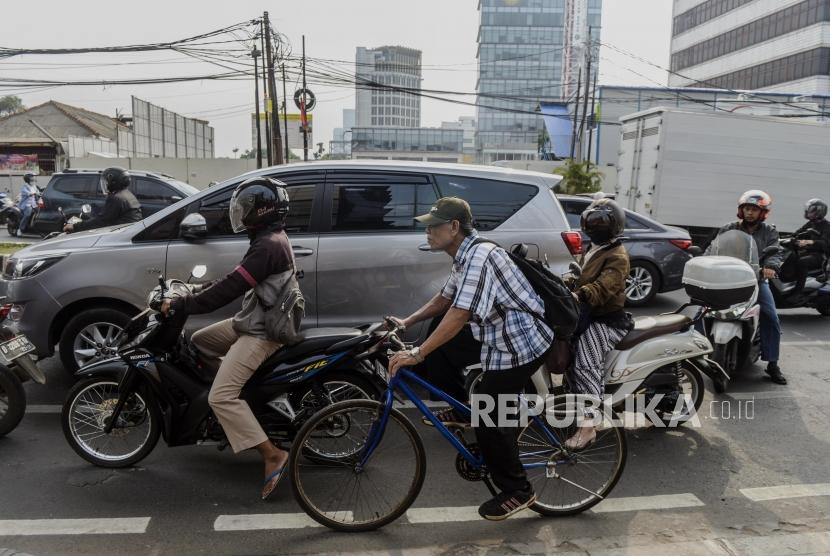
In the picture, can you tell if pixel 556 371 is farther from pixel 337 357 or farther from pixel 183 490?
pixel 183 490

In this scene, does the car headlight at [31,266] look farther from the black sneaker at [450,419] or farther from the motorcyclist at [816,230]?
the motorcyclist at [816,230]

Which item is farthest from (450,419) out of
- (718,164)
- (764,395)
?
(718,164)

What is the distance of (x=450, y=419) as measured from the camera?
3.34 m

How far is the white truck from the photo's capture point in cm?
1297

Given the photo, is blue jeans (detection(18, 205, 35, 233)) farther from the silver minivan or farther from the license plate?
the license plate

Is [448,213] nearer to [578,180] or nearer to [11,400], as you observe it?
[11,400]

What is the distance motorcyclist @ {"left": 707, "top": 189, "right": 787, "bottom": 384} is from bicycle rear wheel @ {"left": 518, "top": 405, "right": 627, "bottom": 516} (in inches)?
121

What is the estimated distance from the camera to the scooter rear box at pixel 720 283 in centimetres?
474

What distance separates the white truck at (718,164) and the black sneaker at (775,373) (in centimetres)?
787

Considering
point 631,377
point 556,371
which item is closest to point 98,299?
point 556,371

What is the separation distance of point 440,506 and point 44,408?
321 cm

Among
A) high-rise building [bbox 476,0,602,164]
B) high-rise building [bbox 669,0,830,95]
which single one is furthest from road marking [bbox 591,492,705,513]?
high-rise building [bbox 476,0,602,164]

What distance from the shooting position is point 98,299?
5098mm

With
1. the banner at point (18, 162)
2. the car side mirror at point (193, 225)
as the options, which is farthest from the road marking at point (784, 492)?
the banner at point (18, 162)
